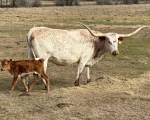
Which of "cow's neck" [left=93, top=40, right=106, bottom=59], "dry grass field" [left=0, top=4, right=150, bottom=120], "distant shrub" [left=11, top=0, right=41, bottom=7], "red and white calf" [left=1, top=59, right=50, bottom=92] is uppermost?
"cow's neck" [left=93, top=40, right=106, bottom=59]

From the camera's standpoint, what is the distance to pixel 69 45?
1184 centimetres

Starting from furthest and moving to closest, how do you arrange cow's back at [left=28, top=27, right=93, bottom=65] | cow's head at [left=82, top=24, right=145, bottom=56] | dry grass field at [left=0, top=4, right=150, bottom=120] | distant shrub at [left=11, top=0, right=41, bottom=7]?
distant shrub at [left=11, top=0, right=41, bottom=7] < cow's head at [left=82, top=24, right=145, bottom=56] < cow's back at [left=28, top=27, right=93, bottom=65] < dry grass field at [left=0, top=4, right=150, bottom=120]

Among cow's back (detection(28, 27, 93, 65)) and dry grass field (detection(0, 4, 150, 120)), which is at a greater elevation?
cow's back (detection(28, 27, 93, 65))

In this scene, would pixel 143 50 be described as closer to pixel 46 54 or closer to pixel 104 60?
pixel 104 60

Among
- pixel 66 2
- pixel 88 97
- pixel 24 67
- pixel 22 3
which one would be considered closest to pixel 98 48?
pixel 88 97

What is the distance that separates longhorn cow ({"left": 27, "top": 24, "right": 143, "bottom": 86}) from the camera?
11477 millimetres

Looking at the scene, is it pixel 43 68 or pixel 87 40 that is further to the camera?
pixel 87 40

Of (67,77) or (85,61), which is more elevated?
(85,61)

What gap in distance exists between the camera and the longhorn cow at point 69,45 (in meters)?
11.5

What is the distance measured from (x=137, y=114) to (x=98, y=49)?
3.81m

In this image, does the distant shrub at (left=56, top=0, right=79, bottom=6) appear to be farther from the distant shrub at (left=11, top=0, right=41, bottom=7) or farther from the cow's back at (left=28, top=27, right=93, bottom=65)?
the cow's back at (left=28, top=27, right=93, bottom=65)

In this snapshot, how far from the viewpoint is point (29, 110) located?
9367 millimetres

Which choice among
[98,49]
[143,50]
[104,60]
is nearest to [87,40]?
[98,49]

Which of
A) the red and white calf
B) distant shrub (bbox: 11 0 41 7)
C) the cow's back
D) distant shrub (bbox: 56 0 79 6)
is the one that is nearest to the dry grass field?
the red and white calf
